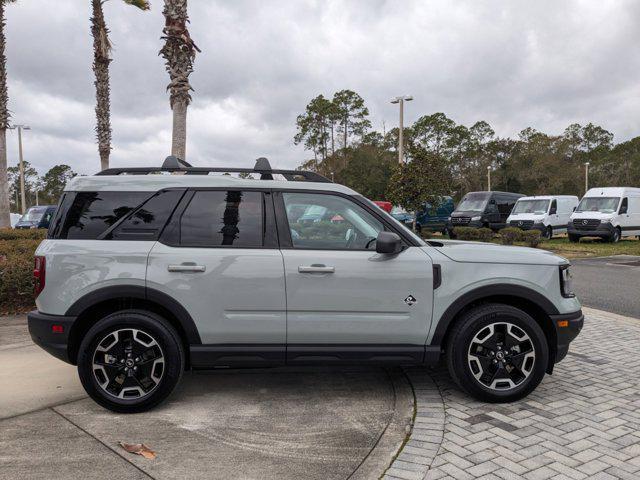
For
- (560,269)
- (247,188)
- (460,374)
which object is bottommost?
(460,374)

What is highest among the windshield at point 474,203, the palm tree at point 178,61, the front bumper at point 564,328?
the palm tree at point 178,61

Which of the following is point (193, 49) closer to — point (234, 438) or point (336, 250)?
point (336, 250)

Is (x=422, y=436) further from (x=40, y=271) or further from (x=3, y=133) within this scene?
(x=3, y=133)

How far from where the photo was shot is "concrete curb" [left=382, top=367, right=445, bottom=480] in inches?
119

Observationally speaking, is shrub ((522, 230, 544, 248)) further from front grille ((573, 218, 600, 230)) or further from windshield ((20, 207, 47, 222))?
windshield ((20, 207, 47, 222))

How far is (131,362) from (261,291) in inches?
44.6

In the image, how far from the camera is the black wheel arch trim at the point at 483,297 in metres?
4.02

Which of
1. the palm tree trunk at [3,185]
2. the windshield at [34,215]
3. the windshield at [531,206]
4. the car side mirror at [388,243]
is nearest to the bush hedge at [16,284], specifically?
the car side mirror at [388,243]

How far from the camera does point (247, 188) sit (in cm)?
412

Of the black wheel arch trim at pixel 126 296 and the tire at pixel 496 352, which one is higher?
the black wheel arch trim at pixel 126 296

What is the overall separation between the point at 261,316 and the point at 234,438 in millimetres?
894

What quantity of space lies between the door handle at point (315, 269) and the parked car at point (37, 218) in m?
23.9

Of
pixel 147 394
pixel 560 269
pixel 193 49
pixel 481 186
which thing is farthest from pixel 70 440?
pixel 481 186

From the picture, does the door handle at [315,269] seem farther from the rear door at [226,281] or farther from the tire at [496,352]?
the tire at [496,352]
